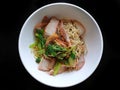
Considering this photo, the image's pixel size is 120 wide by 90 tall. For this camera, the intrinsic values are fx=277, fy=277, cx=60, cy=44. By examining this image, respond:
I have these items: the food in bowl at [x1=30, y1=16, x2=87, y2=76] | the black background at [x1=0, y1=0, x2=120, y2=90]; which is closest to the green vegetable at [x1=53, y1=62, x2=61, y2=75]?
the food in bowl at [x1=30, y1=16, x2=87, y2=76]

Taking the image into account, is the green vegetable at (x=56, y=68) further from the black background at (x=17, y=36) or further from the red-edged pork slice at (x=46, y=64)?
the black background at (x=17, y=36)

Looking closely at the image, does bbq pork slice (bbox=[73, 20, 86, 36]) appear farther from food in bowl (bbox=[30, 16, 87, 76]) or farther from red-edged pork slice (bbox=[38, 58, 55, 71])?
red-edged pork slice (bbox=[38, 58, 55, 71])

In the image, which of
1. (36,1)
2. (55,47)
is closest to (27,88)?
(55,47)

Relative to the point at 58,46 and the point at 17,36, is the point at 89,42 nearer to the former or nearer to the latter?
the point at 58,46

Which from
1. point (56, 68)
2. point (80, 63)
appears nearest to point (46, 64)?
point (56, 68)

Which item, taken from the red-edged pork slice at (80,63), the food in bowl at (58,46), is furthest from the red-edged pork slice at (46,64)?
the red-edged pork slice at (80,63)

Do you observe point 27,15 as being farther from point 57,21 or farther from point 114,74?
point 114,74
